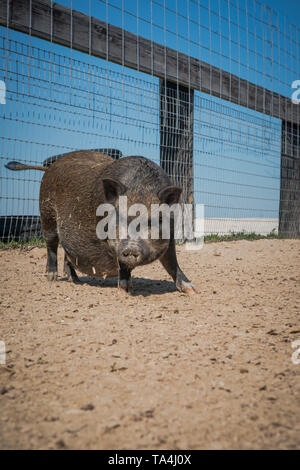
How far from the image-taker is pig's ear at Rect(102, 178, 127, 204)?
3059mm

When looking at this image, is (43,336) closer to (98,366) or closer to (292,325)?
(98,366)

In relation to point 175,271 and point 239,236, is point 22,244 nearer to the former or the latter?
point 175,271

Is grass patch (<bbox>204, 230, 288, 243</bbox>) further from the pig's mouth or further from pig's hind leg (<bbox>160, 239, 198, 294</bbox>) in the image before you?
the pig's mouth

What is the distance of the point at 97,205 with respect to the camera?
11.1 ft

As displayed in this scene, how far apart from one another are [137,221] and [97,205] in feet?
1.82

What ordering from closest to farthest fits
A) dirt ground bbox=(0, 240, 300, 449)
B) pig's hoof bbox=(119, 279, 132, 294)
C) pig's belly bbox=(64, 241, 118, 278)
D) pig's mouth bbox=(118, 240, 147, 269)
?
dirt ground bbox=(0, 240, 300, 449), pig's mouth bbox=(118, 240, 147, 269), pig's hoof bbox=(119, 279, 132, 294), pig's belly bbox=(64, 241, 118, 278)

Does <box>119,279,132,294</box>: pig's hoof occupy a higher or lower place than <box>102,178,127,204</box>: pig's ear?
lower

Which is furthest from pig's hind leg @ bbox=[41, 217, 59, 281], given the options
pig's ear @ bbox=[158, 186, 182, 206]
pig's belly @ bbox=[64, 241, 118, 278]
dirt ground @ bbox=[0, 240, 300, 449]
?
pig's ear @ bbox=[158, 186, 182, 206]

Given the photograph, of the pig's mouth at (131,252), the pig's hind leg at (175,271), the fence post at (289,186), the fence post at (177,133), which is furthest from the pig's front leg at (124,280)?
the fence post at (289,186)

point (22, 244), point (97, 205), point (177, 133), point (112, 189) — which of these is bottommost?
point (22, 244)

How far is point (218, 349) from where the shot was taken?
1.99m

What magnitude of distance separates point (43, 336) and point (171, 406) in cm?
103

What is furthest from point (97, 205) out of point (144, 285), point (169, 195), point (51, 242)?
point (51, 242)

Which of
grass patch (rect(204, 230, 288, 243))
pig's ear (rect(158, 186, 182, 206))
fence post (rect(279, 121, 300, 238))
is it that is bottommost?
grass patch (rect(204, 230, 288, 243))
